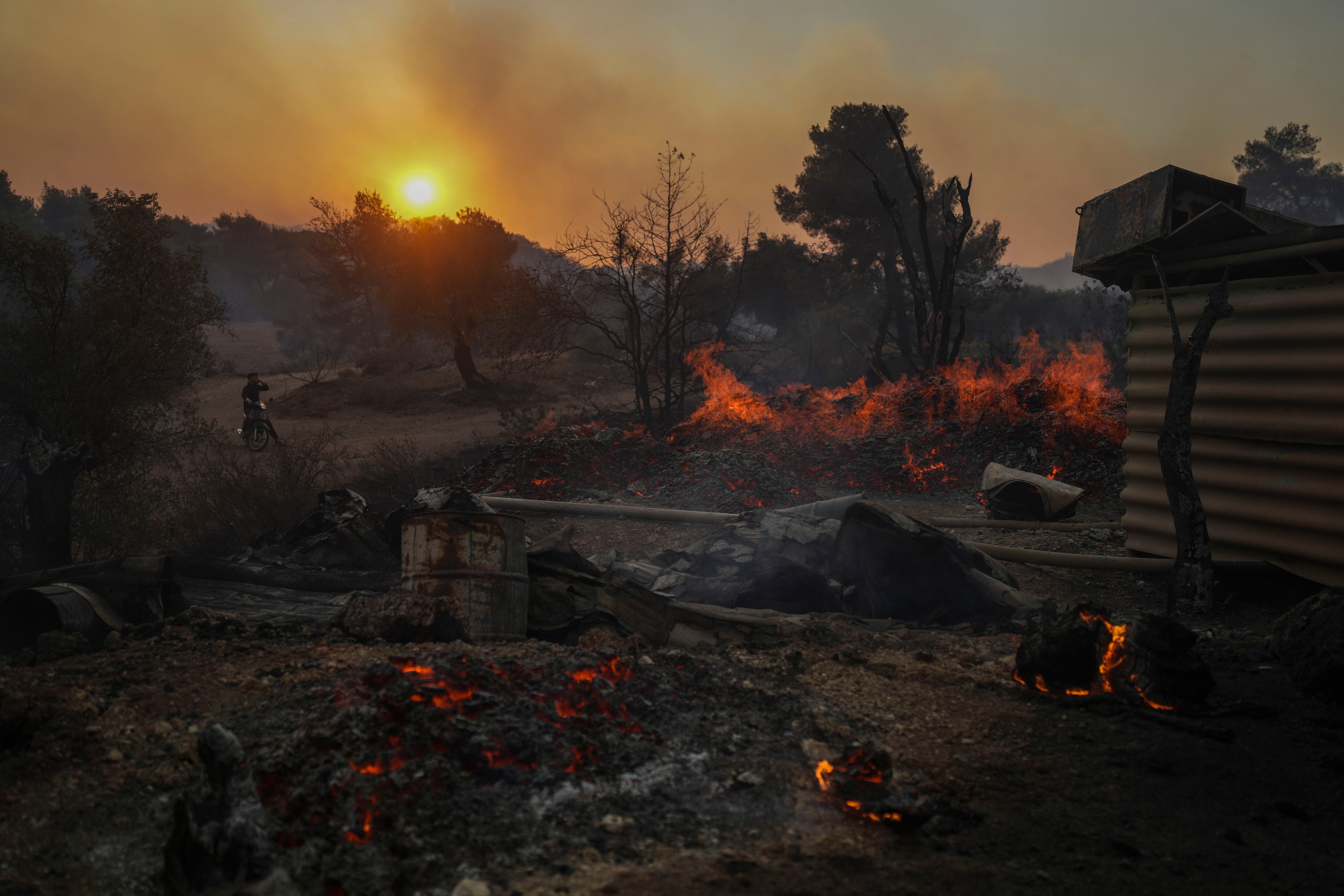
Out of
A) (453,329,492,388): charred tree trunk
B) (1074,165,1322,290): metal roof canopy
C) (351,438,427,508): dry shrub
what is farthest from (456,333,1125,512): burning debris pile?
(453,329,492,388): charred tree trunk

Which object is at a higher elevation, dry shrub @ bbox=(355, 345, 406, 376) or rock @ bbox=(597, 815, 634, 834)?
dry shrub @ bbox=(355, 345, 406, 376)

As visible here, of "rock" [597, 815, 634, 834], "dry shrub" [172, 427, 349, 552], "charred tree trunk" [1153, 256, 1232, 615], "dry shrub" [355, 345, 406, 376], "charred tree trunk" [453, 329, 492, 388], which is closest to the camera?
"rock" [597, 815, 634, 834]

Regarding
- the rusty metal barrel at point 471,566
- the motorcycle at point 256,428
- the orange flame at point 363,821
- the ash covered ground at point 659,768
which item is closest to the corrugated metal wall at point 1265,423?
the ash covered ground at point 659,768

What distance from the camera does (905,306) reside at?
26.8 metres

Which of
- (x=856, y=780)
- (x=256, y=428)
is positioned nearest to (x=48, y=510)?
(x=856, y=780)

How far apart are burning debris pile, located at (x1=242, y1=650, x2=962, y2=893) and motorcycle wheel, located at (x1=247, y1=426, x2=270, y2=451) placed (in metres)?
14.4

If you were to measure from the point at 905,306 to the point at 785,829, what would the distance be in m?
26.2

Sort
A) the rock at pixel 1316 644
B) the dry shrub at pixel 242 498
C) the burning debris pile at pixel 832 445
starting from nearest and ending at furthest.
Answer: the rock at pixel 1316 644 → the dry shrub at pixel 242 498 → the burning debris pile at pixel 832 445

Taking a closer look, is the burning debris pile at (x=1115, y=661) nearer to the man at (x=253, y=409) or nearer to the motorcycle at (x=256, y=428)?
the man at (x=253, y=409)

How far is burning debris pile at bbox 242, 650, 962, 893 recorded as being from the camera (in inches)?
94.7

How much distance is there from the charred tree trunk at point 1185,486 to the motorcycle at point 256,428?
15.7 m

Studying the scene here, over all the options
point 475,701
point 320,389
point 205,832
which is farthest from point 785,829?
point 320,389

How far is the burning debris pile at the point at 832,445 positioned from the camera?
1036 cm

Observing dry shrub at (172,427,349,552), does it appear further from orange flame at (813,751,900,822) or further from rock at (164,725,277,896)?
orange flame at (813,751,900,822)
